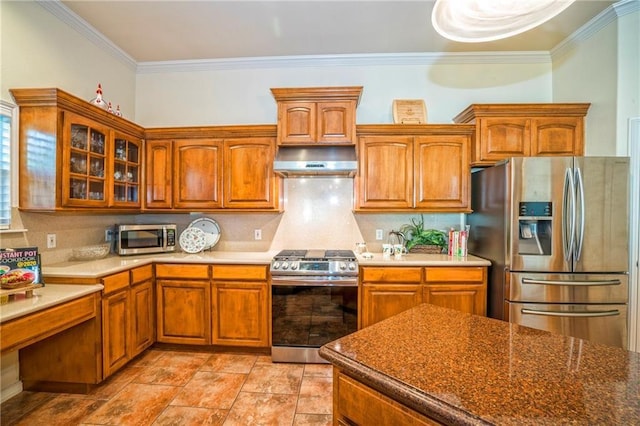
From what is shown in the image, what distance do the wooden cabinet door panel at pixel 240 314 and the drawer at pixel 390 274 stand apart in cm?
97

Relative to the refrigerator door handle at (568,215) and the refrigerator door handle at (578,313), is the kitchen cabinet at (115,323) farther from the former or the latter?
the refrigerator door handle at (568,215)

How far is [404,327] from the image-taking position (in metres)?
1.23

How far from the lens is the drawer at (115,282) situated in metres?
2.26

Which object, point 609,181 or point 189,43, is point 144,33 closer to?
point 189,43

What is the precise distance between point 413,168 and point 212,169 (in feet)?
6.92

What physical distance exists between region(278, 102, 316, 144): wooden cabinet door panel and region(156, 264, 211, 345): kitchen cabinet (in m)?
1.52

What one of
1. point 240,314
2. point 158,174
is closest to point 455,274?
point 240,314

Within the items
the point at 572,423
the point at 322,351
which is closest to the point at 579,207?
the point at 572,423

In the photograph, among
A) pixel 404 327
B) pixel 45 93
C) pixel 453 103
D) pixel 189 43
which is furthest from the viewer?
pixel 453 103

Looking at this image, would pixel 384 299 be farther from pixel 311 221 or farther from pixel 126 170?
pixel 126 170

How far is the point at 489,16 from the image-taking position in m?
1.31

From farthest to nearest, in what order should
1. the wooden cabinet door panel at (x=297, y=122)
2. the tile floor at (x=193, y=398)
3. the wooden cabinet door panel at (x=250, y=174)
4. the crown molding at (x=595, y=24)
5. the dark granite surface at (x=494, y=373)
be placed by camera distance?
the wooden cabinet door panel at (x=250, y=174) < the wooden cabinet door panel at (x=297, y=122) < the crown molding at (x=595, y=24) < the tile floor at (x=193, y=398) < the dark granite surface at (x=494, y=373)

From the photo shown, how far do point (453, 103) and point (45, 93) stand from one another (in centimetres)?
381

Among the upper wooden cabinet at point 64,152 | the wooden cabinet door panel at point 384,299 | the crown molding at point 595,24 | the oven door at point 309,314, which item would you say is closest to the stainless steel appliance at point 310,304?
the oven door at point 309,314
